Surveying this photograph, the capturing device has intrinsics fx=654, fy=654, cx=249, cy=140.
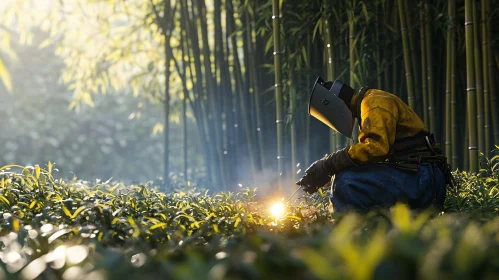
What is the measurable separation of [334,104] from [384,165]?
1.58 ft

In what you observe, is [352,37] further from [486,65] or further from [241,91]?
[241,91]

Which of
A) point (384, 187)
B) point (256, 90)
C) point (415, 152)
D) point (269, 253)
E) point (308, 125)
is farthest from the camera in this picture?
point (256, 90)

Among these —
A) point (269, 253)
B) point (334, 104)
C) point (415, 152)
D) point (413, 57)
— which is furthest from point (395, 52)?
point (269, 253)

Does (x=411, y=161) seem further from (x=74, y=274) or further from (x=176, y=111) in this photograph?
(x=176, y=111)

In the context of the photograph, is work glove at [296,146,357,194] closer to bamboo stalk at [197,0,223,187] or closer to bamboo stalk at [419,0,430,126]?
bamboo stalk at [419,0,430,126]

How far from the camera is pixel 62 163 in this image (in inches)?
733

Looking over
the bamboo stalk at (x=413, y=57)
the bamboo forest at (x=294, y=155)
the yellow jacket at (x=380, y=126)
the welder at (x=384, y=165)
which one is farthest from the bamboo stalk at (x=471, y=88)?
the yellow jacket at (x=380, y=126)

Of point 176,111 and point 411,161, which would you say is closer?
point 411,161

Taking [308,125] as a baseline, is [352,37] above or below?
above

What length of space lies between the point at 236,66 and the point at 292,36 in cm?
108

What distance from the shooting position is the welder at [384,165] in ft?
11.0

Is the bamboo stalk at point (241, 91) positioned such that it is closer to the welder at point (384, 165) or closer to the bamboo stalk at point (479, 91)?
the bamboo stalk at point (479, 91)

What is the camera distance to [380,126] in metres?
3.31

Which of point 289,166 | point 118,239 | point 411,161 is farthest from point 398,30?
point 118,239
